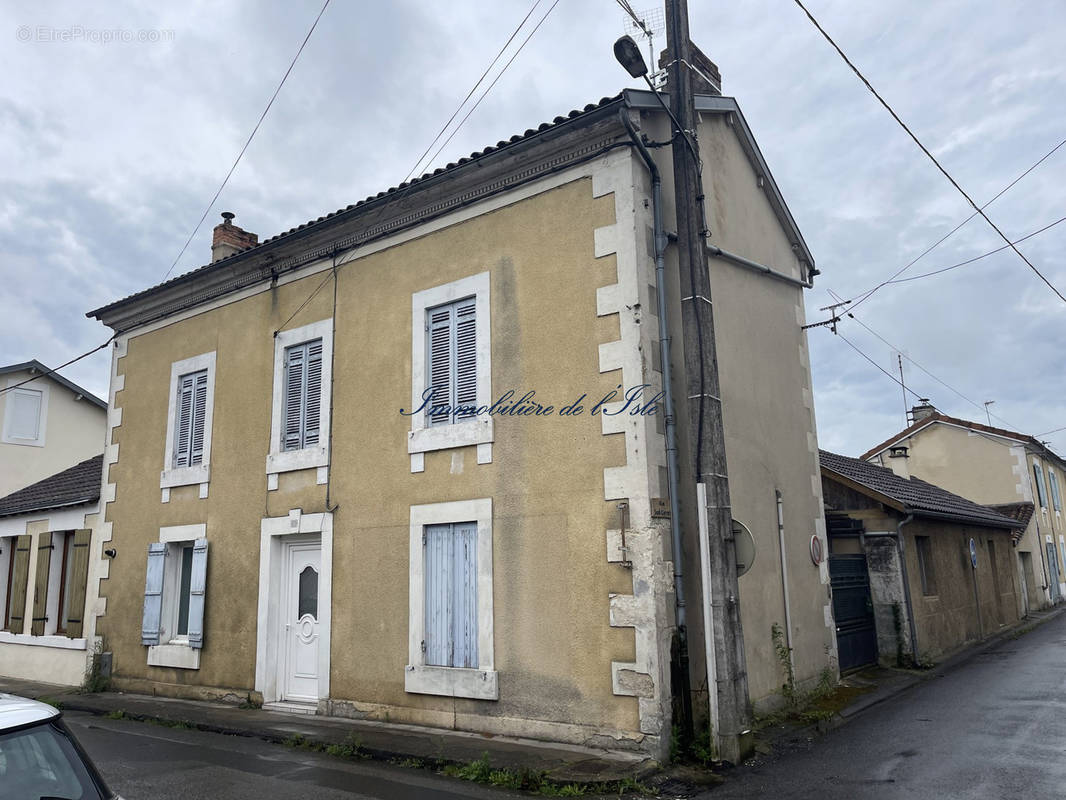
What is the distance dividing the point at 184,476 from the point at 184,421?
945 mm

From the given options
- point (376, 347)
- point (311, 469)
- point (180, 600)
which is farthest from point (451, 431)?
point (180, 600)

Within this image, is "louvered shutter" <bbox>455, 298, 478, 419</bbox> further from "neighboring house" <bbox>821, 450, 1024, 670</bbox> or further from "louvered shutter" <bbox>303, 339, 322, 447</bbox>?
"neighboring house" <bbox>821, 450, 1024, 670</bbox>

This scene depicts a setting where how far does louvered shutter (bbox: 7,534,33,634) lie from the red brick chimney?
611cm

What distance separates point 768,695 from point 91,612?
10.1 m

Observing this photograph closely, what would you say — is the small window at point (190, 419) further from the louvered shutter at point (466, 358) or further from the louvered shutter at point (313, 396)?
the louvered shutter at point (466, 358)

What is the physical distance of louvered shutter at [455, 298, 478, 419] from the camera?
8984 mm

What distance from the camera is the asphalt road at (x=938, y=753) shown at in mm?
6227

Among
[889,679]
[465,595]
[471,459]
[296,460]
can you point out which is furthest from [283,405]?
[889,679]

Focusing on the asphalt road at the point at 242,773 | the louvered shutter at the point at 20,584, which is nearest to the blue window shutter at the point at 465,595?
the asphalt road at the point at 242,773

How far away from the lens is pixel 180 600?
38.5ft

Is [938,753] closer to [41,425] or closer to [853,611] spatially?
[853,611]

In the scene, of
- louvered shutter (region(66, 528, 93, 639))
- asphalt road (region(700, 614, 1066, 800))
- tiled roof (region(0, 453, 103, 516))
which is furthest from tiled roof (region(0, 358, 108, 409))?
asphalt road (region(700, 614, 1066, 800))

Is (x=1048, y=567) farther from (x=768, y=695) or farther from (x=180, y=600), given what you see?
(x=180, y=600)

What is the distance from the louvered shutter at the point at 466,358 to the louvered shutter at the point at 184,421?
5116mm
